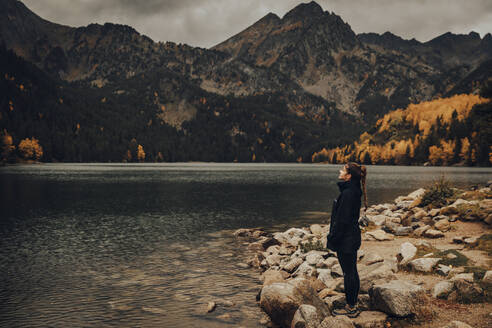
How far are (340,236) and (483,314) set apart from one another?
4.69 m

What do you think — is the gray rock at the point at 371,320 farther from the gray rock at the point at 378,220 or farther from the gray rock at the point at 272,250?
the gray rock at the point at 378,220

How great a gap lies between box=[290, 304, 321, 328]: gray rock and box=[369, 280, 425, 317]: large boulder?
2.06 meters

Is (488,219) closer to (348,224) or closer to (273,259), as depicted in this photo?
(273,259)

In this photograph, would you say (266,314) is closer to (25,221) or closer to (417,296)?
(417,296)

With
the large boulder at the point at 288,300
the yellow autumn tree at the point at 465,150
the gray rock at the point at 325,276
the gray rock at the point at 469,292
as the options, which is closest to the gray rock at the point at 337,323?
the large boulder at the point at 288,300

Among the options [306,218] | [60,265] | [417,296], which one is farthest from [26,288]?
[306,218]

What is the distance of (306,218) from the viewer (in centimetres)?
4169

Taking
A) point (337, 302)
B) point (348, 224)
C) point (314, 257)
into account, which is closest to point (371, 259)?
point (314, 257)

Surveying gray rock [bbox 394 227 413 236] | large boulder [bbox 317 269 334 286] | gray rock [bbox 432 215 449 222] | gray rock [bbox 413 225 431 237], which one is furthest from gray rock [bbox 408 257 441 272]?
gray rock [bbox 432 215 449 222]

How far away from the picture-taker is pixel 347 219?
10.7 metres

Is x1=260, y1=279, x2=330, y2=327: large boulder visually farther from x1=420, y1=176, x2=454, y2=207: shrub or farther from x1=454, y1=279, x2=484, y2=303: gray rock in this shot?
x1=420, y1=176, x2=454, y2=207: shrub

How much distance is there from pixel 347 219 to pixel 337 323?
3.10m

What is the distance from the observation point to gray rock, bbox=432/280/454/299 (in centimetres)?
1167

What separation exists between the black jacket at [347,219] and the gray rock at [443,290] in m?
3.65
